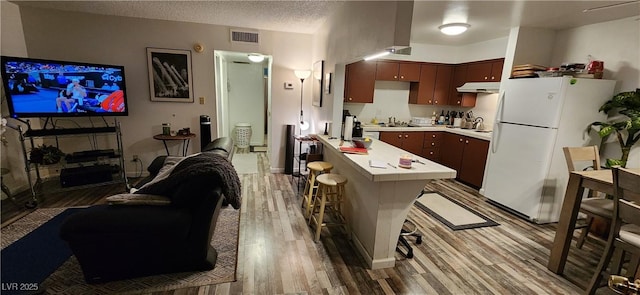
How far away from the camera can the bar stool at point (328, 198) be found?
258cm

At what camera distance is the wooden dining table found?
2102mm

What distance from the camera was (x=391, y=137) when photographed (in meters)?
4.54

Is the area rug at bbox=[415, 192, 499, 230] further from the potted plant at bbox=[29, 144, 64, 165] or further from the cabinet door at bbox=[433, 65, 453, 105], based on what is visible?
the potted plant at bbox=[29, 144, 64, 165]

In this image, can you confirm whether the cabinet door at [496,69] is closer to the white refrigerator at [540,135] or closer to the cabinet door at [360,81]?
the white refrigerator at [540,135]

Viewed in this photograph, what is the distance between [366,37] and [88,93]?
145 inches

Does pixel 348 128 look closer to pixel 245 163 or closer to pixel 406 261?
pixel 406 261

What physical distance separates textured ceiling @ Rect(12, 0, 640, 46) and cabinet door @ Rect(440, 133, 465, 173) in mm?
1610

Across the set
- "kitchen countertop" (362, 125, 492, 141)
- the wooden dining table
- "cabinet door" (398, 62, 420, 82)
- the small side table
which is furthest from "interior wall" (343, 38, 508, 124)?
the small side table

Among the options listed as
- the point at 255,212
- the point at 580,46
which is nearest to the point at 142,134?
the point at 255,212

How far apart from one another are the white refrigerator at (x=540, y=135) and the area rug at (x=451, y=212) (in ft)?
1.80

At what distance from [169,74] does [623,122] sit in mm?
5640

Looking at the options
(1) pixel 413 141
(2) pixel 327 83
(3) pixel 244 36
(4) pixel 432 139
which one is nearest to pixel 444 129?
(4) pixel 432 139

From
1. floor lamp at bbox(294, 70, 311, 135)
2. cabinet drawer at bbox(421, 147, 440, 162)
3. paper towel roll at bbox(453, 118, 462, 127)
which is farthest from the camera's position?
paper towel roll at bbox(453, 118, 462, 127)

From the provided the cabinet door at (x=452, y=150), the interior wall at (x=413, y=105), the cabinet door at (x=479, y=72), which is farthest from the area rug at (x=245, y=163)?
the cabinet door at (x=479, y=72)
